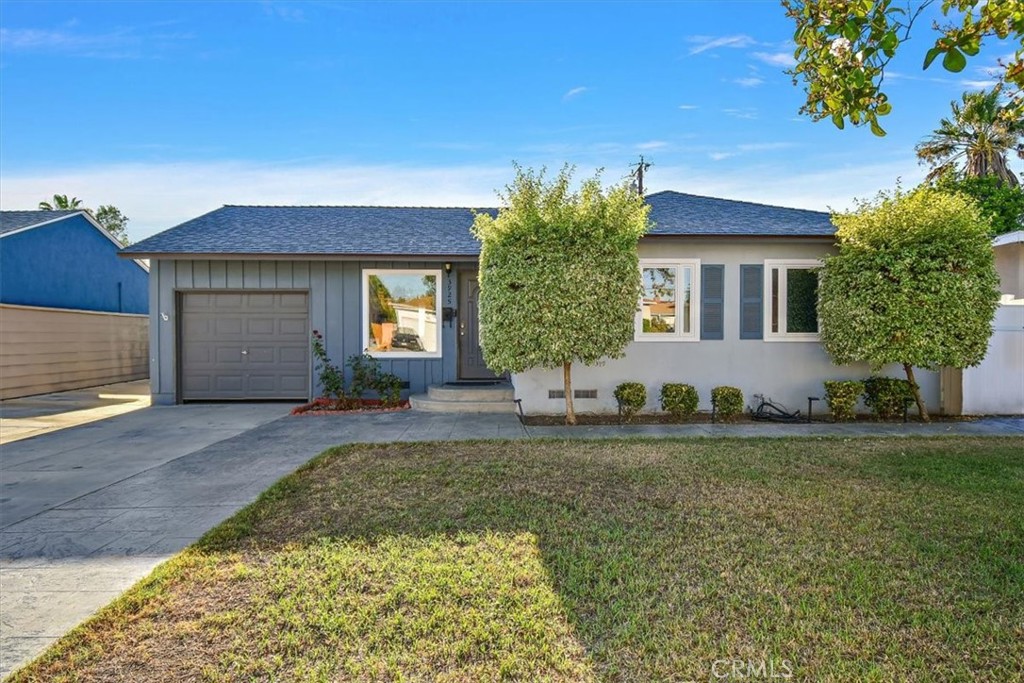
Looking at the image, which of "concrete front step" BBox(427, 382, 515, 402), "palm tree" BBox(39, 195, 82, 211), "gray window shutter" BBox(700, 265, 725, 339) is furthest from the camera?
"palm tree" BBox(39, 195, 82, 211)

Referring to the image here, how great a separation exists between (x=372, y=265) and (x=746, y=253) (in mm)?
6890

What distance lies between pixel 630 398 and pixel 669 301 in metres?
1.81

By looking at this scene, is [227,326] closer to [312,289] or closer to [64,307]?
[312,289]

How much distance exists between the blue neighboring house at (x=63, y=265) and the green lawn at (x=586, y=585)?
1133 centimetres

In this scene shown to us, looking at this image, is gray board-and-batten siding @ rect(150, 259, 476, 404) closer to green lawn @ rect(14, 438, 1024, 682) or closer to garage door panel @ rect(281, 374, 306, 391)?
garage door panel @ rect(281, 374, 306, 391)

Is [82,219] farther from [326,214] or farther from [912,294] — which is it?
[912,294]

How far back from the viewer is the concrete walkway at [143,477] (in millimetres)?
3041

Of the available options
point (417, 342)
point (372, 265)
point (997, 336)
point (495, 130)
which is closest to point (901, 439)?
point (997, 336)

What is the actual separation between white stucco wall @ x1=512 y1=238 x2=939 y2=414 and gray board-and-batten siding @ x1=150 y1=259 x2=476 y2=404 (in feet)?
9.20

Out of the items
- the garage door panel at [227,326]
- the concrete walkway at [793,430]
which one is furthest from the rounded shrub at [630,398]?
the garage door panel at [227,326]

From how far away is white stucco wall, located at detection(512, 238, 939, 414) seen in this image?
8.78 metres

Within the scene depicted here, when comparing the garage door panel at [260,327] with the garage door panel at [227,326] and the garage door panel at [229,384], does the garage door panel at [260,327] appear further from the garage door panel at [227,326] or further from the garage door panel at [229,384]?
the garage door panel at [229,384]

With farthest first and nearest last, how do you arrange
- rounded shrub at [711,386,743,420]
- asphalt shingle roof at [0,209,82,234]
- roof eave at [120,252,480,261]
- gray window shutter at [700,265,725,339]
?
asphalt shingle roof at [0,209,82,234], roof eave at [120,252,480,261], gray window shutter at [700,265,725,339], rounded shrub at [711,386,743,420]

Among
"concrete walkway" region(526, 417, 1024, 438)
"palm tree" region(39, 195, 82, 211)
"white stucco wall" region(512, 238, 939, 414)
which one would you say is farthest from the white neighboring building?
"palm tree" region(39, 195, 82, 211)
